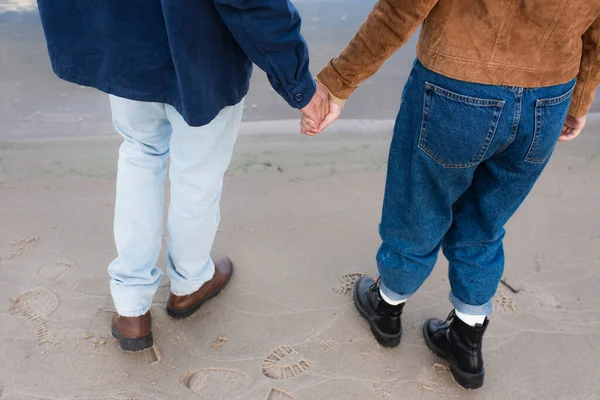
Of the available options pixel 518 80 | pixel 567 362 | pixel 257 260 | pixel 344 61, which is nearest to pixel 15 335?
pixel 257 260

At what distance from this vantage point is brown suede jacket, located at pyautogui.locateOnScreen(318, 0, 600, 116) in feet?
3.82

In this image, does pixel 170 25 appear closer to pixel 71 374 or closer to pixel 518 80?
pixel 518 80

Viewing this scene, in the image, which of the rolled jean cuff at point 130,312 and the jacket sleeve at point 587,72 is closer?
the jacket sleeve at point 587,72

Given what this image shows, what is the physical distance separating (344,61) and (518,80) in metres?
0.43

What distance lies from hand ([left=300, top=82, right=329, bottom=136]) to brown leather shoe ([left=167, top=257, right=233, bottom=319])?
2.44 feet

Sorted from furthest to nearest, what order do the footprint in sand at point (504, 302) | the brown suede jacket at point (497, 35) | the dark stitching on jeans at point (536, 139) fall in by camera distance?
the footprint in sand at point (504, 302) < the dark stitching on jeans at point (536, 139) < the brown suede jacket at point (497, 35)

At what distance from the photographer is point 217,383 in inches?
66.4

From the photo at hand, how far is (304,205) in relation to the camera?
2459 mm

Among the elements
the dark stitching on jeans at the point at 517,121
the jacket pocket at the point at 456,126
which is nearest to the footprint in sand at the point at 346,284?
the jacket pocket at the point at 456,126

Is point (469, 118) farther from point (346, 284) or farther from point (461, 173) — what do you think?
point (346, 284)

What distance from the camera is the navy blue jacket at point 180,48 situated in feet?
3.94

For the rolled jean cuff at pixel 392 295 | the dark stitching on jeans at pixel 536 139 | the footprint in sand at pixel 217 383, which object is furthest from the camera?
the rolled jean cuff at pixel 392 295

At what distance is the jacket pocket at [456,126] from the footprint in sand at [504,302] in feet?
2.79

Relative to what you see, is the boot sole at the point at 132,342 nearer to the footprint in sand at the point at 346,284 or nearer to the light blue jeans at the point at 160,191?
the light blue jeans at the point at 160,191
